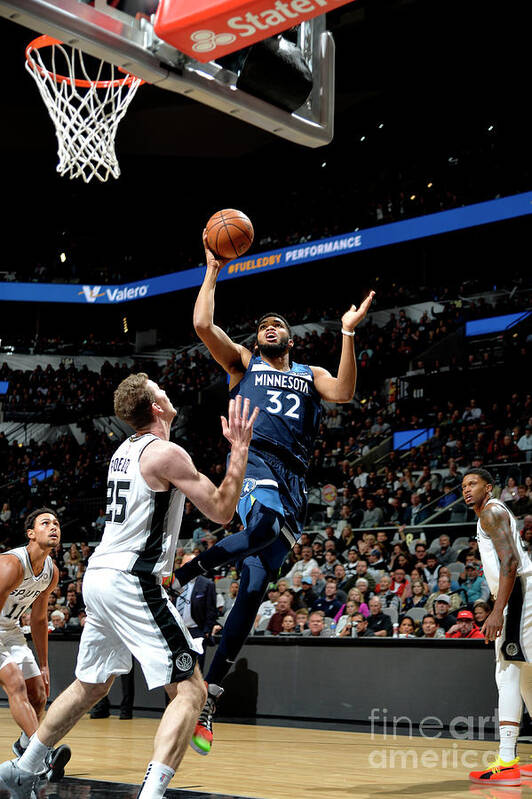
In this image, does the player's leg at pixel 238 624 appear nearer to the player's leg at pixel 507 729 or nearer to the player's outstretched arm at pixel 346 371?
the player's outstretched arm at pixel 346 371

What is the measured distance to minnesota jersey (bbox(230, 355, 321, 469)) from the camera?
5074mm

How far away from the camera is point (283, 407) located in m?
5.13

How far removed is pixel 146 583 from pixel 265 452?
1.40 m

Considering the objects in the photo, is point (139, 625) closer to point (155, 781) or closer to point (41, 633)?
point (155, 781)

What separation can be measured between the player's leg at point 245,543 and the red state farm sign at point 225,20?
2338 millimetres

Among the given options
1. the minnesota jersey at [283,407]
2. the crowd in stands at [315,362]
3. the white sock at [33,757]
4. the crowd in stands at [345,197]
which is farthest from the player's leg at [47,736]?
the crowd in stands at [345,197]

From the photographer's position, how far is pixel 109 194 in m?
28.0

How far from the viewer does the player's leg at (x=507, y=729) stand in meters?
5.34

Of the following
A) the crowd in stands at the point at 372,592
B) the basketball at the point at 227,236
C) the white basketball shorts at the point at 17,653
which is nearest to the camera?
the basketball at the point at 227,236

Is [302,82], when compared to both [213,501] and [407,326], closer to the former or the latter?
[213,501]

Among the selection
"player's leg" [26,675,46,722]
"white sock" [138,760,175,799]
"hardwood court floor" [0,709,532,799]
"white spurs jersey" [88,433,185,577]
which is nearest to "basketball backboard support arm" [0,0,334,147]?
"white spurs jersey" [88,433,185,577]

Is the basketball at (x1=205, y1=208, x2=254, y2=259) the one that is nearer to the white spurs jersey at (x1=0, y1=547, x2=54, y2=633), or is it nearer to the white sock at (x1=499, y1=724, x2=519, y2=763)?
the white spurs jersey at (x1=0, y1=547, x2=54, y2=633)

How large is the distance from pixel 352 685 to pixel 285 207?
1760 cm

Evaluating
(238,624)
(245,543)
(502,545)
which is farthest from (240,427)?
(502,545)
